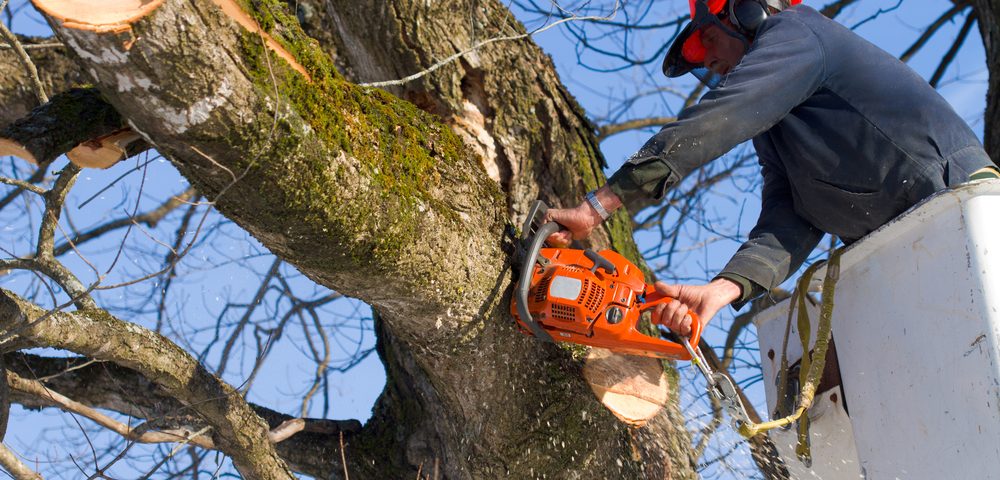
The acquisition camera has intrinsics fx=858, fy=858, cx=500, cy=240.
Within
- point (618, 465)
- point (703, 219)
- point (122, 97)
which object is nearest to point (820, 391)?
point (618, 465)

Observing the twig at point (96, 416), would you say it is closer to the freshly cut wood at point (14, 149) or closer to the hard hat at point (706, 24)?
the freshly cut wood at point (14, 149)

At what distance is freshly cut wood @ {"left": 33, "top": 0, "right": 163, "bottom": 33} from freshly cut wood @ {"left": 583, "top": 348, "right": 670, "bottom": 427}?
5.50ft

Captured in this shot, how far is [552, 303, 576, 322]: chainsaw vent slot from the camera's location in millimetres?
2408

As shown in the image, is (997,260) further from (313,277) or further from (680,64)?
(313,277)

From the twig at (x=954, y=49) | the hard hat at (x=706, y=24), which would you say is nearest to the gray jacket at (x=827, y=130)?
the hard hat at (x=706, y=24)

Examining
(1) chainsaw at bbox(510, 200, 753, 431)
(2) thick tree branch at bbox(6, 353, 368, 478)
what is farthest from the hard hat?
(2) thick tree branch at bbox(6, 353, 368, 478)

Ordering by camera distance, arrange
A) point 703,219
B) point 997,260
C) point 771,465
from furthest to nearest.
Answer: point 703,219 < point 771,465 < point 997,260

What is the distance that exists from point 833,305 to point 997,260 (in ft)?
2.01

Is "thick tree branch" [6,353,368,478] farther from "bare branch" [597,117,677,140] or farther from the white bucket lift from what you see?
"bare branch" [597,117,677,140]

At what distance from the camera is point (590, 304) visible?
2424 millimetres

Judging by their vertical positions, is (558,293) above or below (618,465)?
above

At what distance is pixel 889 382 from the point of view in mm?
2287

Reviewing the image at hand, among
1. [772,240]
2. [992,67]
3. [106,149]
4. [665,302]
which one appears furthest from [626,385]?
[992,67]

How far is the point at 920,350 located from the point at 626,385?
844mm
